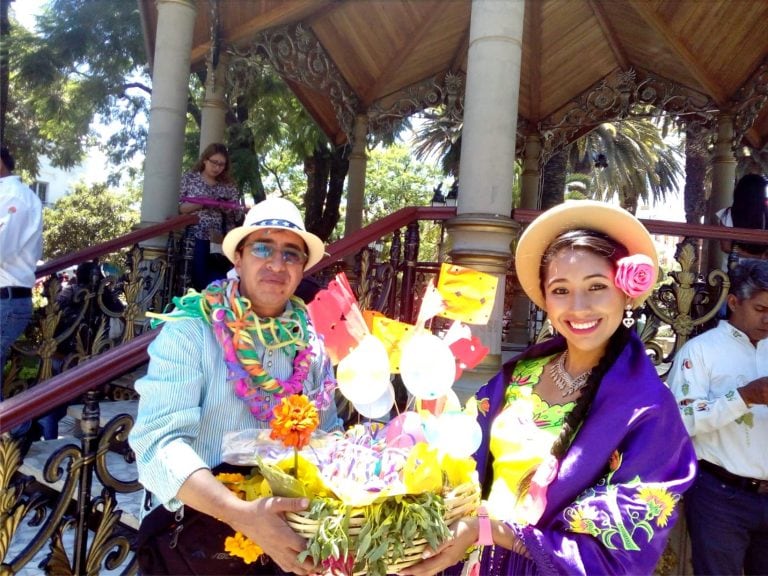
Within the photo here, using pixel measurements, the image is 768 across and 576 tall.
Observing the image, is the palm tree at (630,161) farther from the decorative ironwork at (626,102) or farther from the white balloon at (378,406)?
the white balloon at (378,406)

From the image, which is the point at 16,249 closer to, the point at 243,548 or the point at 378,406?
the point at 243,548

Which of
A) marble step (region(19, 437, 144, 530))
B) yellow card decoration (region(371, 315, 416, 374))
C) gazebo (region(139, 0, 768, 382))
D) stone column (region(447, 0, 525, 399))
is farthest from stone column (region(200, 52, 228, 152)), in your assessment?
yellow card decoration (region(371, 315, 416, 374))

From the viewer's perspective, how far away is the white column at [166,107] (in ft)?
19.3

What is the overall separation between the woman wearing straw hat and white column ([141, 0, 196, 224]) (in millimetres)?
5029

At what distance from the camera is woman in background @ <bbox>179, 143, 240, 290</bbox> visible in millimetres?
5715

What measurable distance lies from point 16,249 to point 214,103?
4.10 metres

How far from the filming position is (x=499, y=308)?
3838 millimetres

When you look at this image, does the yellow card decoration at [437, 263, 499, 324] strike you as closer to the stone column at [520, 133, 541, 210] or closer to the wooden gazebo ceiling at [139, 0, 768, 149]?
the wooden gazebo ceiling at [139, 0, 768, 149]

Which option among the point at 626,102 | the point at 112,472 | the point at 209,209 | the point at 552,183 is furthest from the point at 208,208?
the point at 552,183

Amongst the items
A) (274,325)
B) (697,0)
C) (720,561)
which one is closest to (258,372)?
(274,325)


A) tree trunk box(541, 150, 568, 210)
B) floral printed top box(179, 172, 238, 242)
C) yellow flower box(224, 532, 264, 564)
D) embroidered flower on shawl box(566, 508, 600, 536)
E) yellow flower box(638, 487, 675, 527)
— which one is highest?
tree trunk box(541, 150, 568, 210)

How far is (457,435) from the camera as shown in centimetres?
140

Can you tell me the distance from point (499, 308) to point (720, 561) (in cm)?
187

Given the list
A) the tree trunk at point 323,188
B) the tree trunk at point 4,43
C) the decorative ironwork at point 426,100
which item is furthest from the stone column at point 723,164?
the tree trunk at point 4,43
